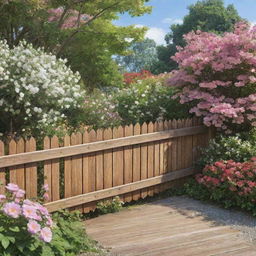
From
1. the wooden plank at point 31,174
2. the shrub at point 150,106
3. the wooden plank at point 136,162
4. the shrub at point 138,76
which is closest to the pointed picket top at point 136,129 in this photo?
the wooden plank at point 136,162

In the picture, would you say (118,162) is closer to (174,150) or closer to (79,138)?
(79,138)

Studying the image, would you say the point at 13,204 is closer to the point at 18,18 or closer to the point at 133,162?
the point at 133,162

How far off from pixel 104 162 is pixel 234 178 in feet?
6.33

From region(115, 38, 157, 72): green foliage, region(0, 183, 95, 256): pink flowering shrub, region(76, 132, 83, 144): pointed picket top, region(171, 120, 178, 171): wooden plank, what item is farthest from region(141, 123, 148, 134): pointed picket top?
region(115, 38, 157, 72): green foliage

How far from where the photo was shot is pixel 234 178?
6.59 meters

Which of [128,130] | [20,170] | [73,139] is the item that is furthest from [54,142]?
[128,130]

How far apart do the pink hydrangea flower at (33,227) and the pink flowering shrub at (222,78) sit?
465cm

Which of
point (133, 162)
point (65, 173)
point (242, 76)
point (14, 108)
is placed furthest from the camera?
point (242, 76)

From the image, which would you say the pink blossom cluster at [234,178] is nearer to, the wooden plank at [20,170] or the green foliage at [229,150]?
the green foliage at [229,150]

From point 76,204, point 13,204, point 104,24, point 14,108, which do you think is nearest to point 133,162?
point 76,204

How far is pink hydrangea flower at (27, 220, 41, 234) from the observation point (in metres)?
3.55

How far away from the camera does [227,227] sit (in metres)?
5.57

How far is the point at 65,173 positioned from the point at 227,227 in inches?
86.3

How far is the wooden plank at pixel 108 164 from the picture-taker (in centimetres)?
639
